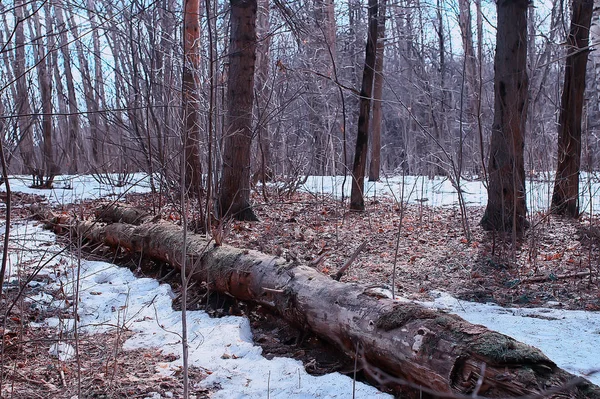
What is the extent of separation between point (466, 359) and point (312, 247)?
3.38 m

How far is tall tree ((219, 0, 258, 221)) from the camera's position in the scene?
21.4 ft

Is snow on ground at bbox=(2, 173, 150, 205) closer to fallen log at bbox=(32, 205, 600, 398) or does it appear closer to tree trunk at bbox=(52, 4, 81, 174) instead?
tree trunk at bbox=(52, 4, 81, 174)

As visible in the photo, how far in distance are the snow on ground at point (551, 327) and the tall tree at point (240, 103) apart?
340cm

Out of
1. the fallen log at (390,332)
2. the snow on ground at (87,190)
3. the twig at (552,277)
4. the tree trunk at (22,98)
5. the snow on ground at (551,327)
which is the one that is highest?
the tree trunk at (22,98)

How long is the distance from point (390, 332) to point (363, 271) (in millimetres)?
2141

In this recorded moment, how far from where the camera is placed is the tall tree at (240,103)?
21.4ft

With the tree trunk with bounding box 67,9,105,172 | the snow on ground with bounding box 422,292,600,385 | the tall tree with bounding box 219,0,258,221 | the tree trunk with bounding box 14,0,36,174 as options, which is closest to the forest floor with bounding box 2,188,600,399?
the snow on ground with bounding box 422,292,600,385

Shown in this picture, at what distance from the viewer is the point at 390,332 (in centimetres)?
257

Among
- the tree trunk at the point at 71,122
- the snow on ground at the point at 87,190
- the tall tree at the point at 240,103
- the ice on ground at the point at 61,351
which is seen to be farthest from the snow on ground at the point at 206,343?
the tree trunk at the point at 71,122

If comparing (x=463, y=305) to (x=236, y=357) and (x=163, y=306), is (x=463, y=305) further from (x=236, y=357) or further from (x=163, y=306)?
(x=163, y=306)

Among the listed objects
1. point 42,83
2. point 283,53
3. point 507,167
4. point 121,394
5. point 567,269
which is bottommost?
point 121,394

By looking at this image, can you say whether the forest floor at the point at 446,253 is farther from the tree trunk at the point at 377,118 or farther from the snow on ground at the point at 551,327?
the tree trunk at the point at 377,118

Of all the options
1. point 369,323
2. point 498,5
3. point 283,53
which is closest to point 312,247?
point 369,323

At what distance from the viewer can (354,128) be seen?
23.1 metres
